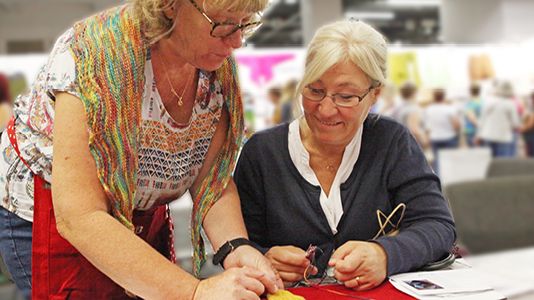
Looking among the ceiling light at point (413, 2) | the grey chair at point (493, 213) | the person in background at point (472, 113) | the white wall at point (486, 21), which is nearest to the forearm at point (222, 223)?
the grey chair at point (493, 213)

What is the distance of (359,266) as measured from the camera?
1171 mm

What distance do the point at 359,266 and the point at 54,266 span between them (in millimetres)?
561

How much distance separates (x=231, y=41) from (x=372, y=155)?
21.9 inches

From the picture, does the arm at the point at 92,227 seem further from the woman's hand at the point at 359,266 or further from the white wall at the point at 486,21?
the white wall at the point at 486,21

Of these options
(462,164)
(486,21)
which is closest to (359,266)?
(462,164)

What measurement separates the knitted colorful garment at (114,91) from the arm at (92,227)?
2 centimetres

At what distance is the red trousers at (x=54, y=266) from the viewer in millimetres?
1068

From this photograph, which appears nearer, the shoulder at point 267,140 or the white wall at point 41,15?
the shoulder at point 267,140

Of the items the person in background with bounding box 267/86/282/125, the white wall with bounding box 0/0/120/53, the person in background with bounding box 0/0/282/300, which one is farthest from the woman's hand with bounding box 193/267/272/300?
the white wall with bounding box 0/0/120/53

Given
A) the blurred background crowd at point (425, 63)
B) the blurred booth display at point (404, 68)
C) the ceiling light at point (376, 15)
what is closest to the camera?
the blurred background crowd at point (425, 63)

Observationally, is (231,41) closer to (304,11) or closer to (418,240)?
(418,240)

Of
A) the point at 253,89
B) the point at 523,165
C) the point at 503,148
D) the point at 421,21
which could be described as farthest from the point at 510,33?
the point at 523,165

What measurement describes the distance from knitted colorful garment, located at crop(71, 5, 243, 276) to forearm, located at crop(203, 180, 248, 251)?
A: 23 centimetres

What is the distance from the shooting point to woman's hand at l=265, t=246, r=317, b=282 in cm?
125
